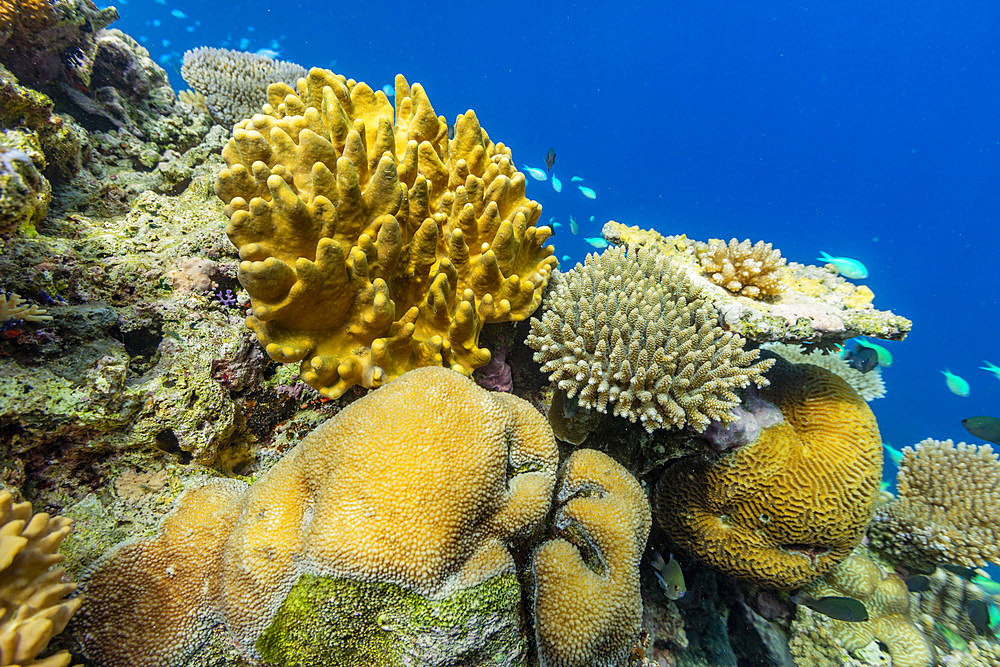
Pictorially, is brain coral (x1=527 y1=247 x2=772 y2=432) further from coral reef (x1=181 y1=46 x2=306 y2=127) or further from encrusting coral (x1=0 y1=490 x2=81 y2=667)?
coral reef (x1=181 y1=46 x2=306 y2=127)

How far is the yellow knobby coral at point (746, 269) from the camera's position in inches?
130

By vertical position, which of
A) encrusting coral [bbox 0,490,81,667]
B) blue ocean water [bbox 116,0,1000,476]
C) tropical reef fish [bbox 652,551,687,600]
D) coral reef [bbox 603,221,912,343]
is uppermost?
blue ocean water [bbox 116,0,1000,476]

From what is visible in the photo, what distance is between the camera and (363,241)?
2287mm

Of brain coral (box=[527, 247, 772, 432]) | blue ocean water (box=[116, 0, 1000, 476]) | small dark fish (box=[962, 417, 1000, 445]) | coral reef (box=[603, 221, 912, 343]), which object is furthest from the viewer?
blue ocean water (box=[116, 0, 1000, 476])

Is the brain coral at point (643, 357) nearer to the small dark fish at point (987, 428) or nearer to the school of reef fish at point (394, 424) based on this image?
the school of reef fish at point (394, 424)

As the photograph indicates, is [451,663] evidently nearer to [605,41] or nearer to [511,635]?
[511,635]

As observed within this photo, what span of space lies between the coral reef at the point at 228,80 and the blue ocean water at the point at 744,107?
53.7m

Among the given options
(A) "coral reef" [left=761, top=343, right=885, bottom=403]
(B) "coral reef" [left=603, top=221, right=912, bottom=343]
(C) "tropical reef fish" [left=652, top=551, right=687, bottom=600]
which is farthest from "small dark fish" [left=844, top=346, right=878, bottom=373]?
(C) "tropical reef fish" [left=652, top=551, right=687, bottom=600]

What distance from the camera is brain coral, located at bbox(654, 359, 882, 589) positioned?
2.95 m

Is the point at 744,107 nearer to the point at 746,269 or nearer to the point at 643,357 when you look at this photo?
the point at 746,269

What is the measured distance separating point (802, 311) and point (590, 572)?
8.42ft

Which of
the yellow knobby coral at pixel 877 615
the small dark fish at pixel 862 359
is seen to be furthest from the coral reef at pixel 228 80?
the yellow knobby coral at pixel 877 615

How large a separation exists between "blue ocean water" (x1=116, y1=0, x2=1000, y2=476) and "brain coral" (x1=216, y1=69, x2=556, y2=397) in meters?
55.6

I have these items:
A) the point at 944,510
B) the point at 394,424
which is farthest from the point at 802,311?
the point at 944,510
